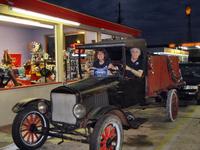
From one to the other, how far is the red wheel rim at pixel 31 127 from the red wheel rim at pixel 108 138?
65.3 inches

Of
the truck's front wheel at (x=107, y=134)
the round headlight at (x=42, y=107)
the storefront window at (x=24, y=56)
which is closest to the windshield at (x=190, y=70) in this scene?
the storefront window at (x=24, y=56)

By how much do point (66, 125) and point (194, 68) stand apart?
884 centimetres

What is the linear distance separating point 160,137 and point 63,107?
2.75 meters

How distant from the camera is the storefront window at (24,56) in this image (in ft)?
37.5

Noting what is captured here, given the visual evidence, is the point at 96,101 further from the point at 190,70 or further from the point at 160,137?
the point at 190,70

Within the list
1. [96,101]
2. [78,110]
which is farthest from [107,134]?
[96,101]

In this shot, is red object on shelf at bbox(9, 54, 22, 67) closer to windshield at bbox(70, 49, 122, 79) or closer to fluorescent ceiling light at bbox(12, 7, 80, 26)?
fluorescent ceiling light at bbox(12, 7, 80, 26)

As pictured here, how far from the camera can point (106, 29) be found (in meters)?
15.1

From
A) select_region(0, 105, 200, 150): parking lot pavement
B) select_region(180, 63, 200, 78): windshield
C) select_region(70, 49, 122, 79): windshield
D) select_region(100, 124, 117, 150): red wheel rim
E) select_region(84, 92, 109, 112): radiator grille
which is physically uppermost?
select_region(70, 49, 122, 79): windshield

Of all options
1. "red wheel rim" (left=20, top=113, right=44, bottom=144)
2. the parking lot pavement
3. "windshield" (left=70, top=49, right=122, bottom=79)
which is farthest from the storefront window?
"red wheel rim" (left=20, top=113, right=44, bottom=144)

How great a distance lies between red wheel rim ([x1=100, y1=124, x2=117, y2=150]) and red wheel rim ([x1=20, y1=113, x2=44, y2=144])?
1.66m

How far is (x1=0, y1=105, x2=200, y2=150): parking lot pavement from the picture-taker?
6.77 metres

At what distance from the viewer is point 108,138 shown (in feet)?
18.5

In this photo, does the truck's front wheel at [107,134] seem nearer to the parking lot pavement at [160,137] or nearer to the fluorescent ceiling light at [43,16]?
the parking lot pavement at [160,137]
